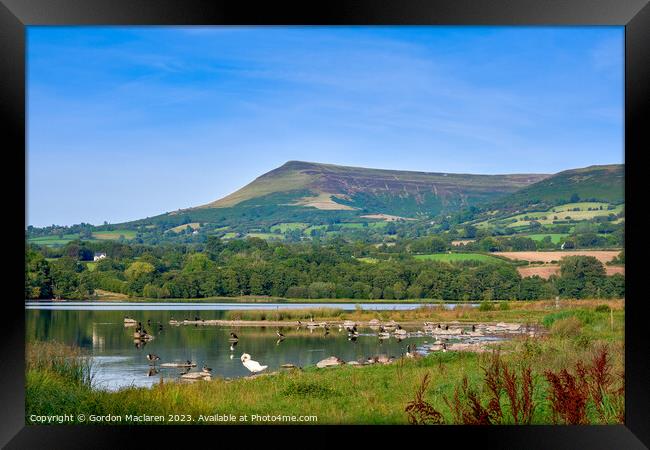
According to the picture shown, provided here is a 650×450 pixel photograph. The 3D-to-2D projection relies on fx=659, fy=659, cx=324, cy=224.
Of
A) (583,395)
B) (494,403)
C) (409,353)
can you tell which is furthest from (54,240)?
(583,395)

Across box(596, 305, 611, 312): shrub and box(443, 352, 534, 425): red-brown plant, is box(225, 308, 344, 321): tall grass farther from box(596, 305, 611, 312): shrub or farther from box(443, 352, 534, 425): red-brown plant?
box(596, 305, 611, 312): shrub

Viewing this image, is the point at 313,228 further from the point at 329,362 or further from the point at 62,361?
the point at 62,361

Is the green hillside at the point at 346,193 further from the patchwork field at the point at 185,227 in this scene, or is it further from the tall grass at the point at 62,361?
the tall grass at the point at 62,361

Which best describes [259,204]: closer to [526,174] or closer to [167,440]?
[526,174]

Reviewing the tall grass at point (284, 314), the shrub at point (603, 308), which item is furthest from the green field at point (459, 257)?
the shrub at point (603, 308)

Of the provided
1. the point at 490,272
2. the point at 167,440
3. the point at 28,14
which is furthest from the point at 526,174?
the point at 28,14

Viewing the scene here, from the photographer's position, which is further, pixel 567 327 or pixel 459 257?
pixel 459 257
